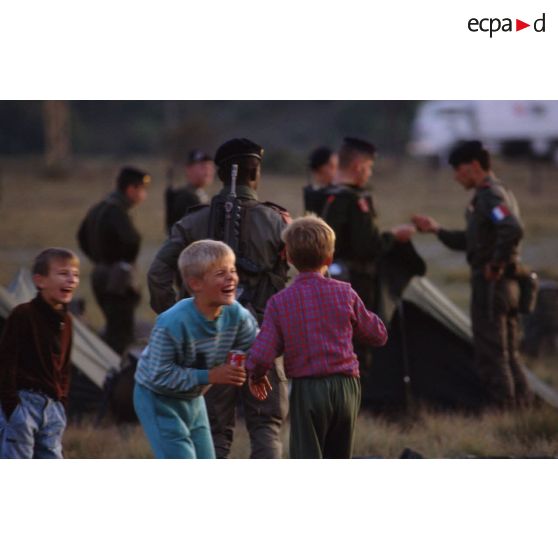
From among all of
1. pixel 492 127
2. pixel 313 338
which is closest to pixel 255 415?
pixel 313 338

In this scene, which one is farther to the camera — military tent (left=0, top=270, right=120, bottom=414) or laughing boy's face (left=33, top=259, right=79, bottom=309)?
military tent (left=0, top=270, right=120, bottom=414)

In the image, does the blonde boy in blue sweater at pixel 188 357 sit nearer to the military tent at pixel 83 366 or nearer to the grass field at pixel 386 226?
the grass field at pixel 386 226

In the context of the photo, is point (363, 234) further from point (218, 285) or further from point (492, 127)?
point (492, 127)

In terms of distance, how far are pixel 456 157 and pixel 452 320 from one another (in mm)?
1262

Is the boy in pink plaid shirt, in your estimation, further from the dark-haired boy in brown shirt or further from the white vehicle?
the white vehicle

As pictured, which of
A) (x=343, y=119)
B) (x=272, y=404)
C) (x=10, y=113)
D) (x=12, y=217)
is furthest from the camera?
(x=343, y=119)

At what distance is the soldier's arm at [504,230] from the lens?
768cm

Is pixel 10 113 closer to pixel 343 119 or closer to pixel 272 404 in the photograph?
pixel 343 119

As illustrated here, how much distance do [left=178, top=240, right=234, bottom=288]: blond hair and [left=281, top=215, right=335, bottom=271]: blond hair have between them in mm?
287

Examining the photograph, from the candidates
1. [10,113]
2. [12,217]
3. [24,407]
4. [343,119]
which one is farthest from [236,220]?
[343,119]

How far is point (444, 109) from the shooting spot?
1548 inches

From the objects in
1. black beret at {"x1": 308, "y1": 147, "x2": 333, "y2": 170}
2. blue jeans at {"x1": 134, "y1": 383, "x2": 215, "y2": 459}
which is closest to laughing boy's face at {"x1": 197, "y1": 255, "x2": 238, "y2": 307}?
blue jeans at {"x1": 134, "y1": 383, "x2": 215, "y2": 459}

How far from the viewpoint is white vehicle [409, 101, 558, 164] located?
36.0 m

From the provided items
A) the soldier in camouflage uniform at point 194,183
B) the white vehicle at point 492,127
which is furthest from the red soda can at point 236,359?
the white vehicle at point 492,127
